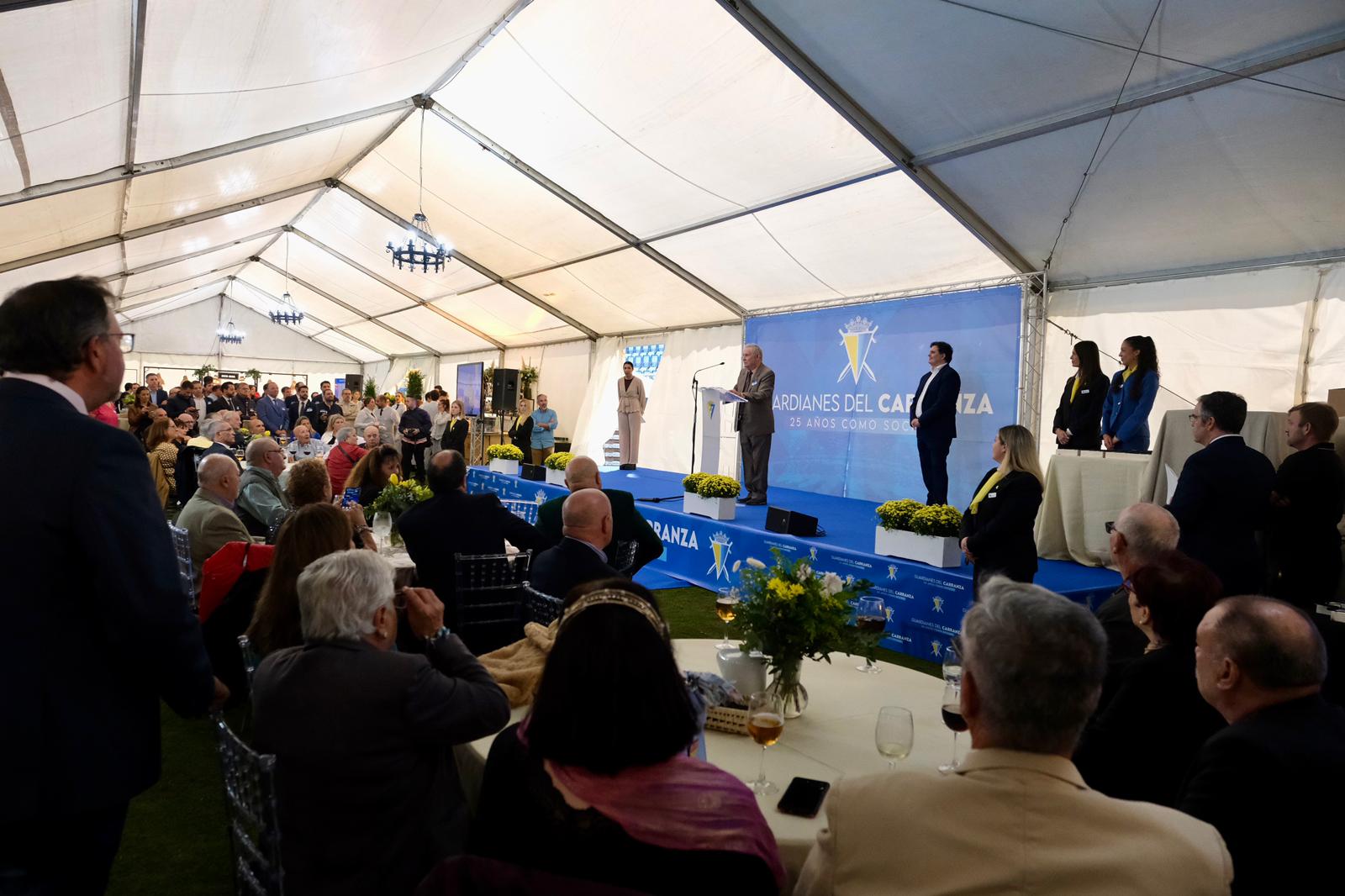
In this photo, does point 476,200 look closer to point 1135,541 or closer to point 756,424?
point 756,424

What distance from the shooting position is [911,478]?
8.45m

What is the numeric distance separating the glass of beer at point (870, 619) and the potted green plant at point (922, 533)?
2443 millimetres

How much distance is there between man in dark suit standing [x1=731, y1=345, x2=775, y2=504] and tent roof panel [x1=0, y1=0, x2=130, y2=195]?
5.19 meters

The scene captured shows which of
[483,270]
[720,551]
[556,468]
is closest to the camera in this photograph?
[720,551]

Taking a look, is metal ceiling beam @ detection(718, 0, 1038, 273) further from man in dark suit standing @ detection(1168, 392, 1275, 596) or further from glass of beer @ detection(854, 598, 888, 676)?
glass of beer @ detection(854, 598, 888, 676)

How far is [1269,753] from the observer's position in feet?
4.57

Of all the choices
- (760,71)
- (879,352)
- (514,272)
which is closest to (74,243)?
(514,272)

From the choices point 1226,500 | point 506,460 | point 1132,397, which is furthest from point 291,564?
point 506,460

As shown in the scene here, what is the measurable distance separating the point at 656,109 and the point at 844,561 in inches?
167

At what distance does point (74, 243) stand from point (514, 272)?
5.55 meters

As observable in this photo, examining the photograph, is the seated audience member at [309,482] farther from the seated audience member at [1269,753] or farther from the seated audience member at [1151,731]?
the seated audience member at [1269,753]

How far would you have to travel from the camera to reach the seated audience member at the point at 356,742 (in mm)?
1535

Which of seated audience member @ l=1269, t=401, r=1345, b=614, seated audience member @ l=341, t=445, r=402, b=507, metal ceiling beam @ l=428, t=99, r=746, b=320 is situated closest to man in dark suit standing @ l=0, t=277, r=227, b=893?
seated audience member @ l=341, t=445, r=402, b=507

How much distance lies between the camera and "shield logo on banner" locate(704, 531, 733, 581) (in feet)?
21.2
